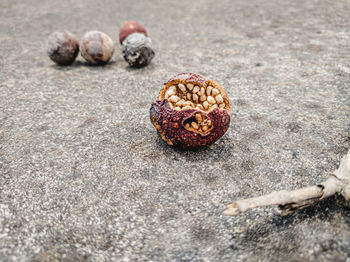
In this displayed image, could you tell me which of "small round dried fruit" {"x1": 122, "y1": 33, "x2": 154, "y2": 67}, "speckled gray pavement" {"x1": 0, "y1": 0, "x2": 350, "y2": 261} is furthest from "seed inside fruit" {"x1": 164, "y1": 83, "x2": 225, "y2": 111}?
"small round dried fruit" {"x1": 122, "y1": 33, "x2": 154, "y2": 67}

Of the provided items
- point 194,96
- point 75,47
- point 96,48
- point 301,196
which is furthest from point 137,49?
point 301,196

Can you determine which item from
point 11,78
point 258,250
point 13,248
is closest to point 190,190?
point 258,250

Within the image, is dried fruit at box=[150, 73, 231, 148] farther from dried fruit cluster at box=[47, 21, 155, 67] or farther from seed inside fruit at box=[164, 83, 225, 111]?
dried fruit cluster at box=[47, 21, 155, 67]

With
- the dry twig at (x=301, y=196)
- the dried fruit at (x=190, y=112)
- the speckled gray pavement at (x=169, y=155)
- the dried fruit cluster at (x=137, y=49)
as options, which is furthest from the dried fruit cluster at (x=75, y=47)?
the dry twig at (x=301, y=196)

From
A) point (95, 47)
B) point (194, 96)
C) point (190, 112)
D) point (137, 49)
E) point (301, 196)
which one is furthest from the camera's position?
point (95, 47)

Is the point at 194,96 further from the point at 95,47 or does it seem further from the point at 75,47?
the point at 75,47

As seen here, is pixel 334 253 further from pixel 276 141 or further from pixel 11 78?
pixel 11 78
